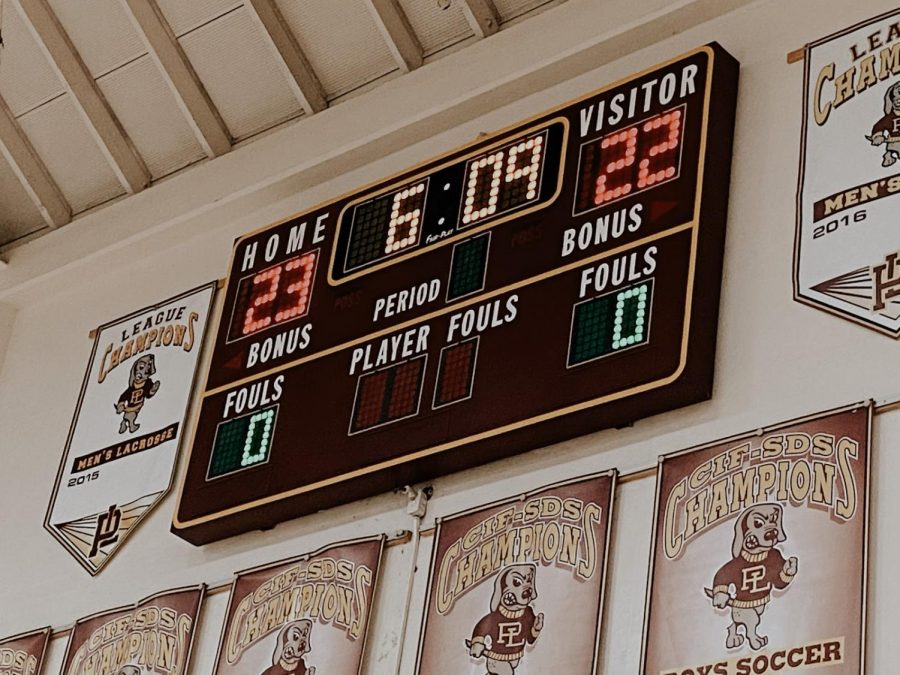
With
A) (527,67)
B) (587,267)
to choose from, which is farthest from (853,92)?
(527,67)

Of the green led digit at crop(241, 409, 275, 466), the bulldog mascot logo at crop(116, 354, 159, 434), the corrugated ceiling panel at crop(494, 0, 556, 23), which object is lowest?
the green led digit at crop(241, 409, 275, 466)

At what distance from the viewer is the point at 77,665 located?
7215 millimetres

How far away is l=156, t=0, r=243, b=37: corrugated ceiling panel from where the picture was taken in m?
8.36

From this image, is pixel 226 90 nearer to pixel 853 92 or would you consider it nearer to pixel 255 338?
pixel 255 338

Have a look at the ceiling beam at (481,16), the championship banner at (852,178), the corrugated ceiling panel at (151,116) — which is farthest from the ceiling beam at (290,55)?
the championship banner at (852,178)

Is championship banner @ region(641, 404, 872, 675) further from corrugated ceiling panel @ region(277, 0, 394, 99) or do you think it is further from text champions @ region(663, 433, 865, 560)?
corrugated ceiling panel @ region(277, 0, 394, 99)

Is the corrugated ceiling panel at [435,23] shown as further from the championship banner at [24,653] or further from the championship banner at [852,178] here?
the championship banner at [24,653]

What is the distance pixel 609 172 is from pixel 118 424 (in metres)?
3.01

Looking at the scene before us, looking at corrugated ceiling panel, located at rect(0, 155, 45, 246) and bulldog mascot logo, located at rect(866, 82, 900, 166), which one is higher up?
corrugated ceiling panel, located at rect(0, 155, 45, 246)

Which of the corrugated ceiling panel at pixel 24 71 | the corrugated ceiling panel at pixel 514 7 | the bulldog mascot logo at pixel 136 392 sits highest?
the corrugated ceiling panel at pixel 24 71

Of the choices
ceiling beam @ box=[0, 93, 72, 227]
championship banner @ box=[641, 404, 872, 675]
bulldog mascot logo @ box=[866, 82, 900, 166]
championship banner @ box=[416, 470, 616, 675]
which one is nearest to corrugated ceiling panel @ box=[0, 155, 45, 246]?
ceiling beam @ box=[0, 93, 72, 227]

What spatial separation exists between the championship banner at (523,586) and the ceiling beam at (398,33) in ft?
8.96

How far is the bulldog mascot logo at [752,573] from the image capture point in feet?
16.7

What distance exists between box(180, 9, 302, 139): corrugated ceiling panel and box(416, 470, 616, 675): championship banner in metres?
3.15
